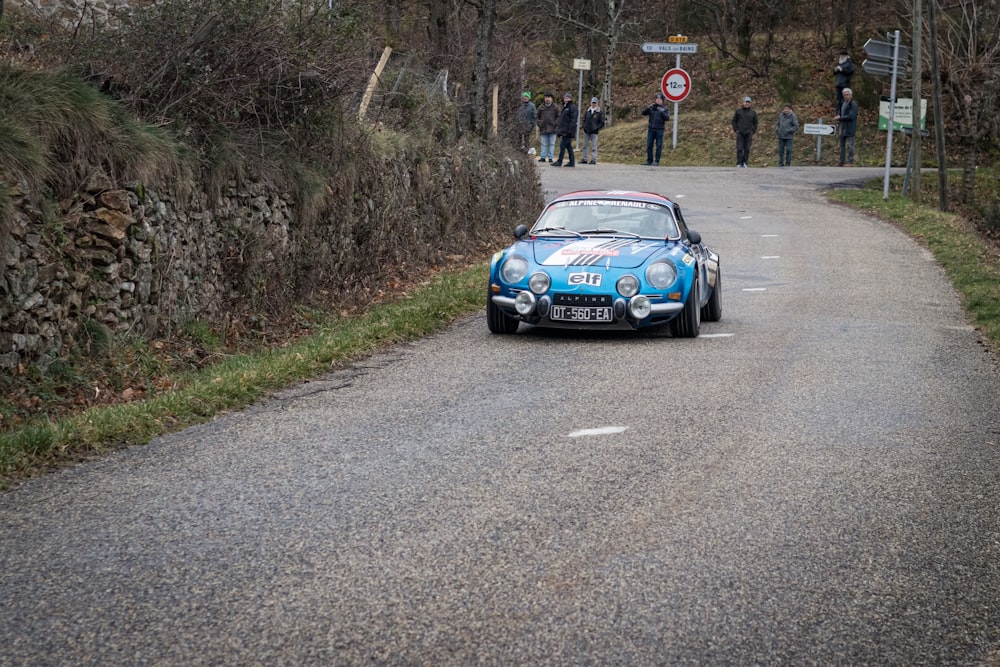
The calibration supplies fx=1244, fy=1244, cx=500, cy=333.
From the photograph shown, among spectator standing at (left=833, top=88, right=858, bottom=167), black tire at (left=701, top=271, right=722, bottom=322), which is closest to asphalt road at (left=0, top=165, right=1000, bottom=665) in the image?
black tire at (left=701, top=271, right=722, bottom=322)

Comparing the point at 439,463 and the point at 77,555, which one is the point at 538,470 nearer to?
the point at 439,463

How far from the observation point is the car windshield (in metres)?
13.1

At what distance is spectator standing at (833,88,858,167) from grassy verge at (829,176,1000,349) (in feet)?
14.1

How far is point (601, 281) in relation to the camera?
1172cm

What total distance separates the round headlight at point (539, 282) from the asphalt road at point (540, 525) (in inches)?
48.1

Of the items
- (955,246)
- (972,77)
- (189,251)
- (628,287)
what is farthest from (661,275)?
(972,77)

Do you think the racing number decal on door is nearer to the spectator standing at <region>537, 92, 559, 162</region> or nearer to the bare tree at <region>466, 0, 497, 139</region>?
the bare tree at <region>466, 0, 497, 139</region>

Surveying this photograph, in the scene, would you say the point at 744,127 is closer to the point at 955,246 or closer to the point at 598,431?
the point at 955,246

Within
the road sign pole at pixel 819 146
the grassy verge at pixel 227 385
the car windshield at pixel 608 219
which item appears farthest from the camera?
the road sign pole at pixel 819 146

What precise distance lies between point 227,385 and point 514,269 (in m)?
3.73

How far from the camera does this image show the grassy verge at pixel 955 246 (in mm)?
14508

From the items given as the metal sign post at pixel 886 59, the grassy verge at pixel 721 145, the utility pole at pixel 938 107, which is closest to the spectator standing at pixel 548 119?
the grassy verge at pixel 721 145

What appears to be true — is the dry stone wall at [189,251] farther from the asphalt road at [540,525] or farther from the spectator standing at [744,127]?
the spectator standing at [744,127]

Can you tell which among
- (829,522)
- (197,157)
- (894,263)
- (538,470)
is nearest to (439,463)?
(538,470)
